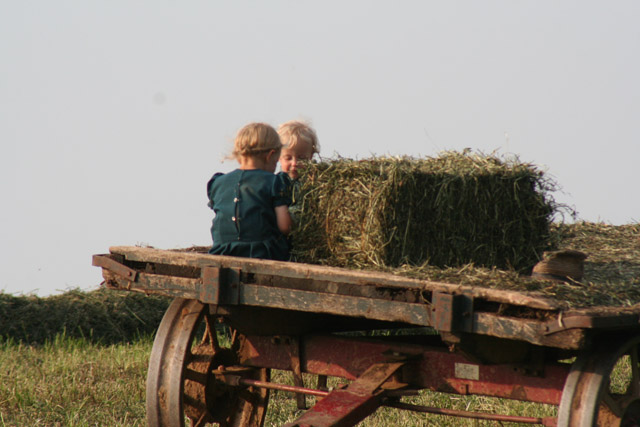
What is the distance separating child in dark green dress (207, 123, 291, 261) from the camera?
4.84 meters

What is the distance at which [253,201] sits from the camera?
15.9ft

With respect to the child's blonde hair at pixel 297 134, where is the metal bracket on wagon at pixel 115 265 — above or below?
below

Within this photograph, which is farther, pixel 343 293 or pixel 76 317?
pixel 76 317

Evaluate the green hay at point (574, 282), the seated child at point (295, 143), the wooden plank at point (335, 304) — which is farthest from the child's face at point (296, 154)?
the wooden plank at point (335, 304)

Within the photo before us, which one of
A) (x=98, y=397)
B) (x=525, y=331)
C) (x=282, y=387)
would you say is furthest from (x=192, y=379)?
(x=525, y=331)

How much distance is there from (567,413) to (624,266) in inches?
66.2

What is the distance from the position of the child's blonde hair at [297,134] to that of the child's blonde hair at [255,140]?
0.91 metres

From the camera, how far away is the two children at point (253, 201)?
4.84 metres

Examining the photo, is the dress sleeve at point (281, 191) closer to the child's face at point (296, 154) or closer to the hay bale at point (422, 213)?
the hay bale at point (422, 213)

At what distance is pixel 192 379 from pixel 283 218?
1052mm

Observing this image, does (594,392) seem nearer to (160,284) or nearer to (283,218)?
(283,218)

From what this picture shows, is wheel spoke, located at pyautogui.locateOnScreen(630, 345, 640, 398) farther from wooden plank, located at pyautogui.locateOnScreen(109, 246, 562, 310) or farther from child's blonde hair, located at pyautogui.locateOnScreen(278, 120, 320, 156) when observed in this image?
child's blonde hair, located at pyautogui.locateOnScreen(278, 120, 320, 156)

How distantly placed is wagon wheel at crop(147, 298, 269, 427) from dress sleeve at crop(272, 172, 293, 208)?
2.37 feet

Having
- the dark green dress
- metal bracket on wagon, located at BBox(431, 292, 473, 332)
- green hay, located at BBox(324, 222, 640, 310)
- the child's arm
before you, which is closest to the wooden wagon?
metal bracket on wagon, located at BBox(431, 292, 473, 332)
